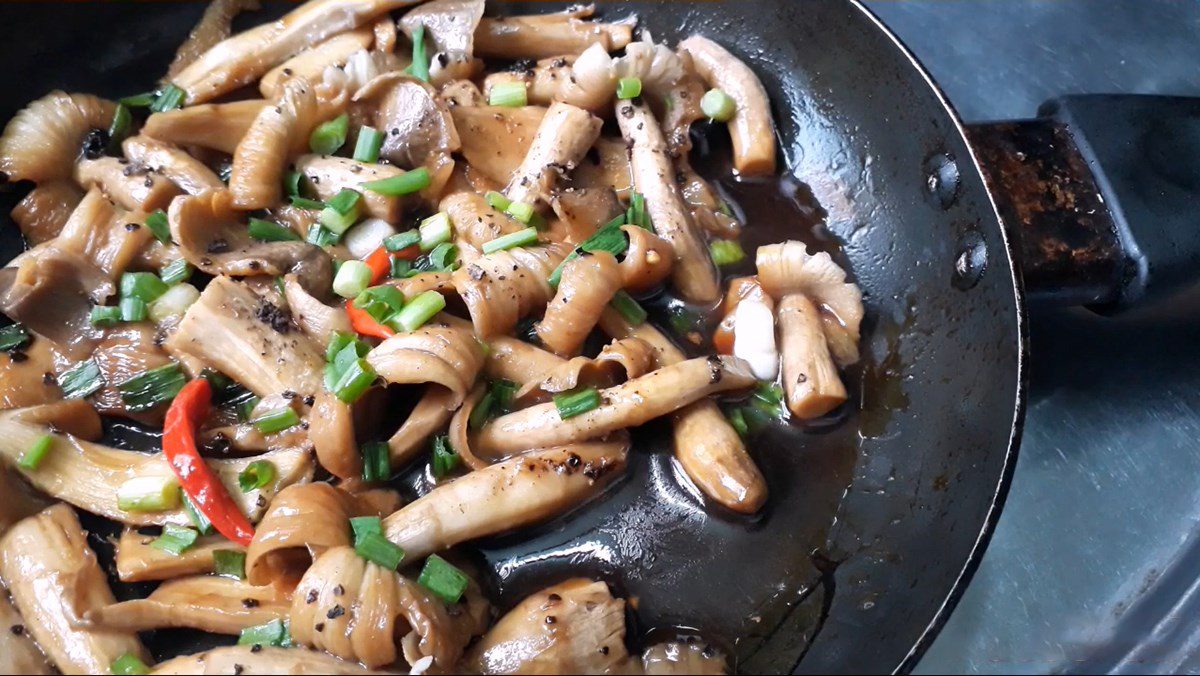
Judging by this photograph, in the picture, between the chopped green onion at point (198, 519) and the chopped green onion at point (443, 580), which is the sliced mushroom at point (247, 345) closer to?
the chopped green onion at point (198, 519)

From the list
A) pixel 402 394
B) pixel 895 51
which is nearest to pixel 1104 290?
pixel 895 51

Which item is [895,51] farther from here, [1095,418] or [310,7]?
[310,7]

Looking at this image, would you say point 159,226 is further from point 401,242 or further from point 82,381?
point 401,242

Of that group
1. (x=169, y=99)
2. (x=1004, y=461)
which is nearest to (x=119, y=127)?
(x=169, y=99)

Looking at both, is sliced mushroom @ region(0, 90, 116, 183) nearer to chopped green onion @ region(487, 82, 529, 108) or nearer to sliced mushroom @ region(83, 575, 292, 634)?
chopped green onion @ region(487, 82, 529, 108)

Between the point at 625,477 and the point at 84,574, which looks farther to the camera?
the point at 625,477

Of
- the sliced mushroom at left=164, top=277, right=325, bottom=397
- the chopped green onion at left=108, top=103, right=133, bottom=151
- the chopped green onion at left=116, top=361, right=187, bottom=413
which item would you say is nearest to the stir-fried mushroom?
the chopped green onion at left=116, top=361, right=187, bottom=413
